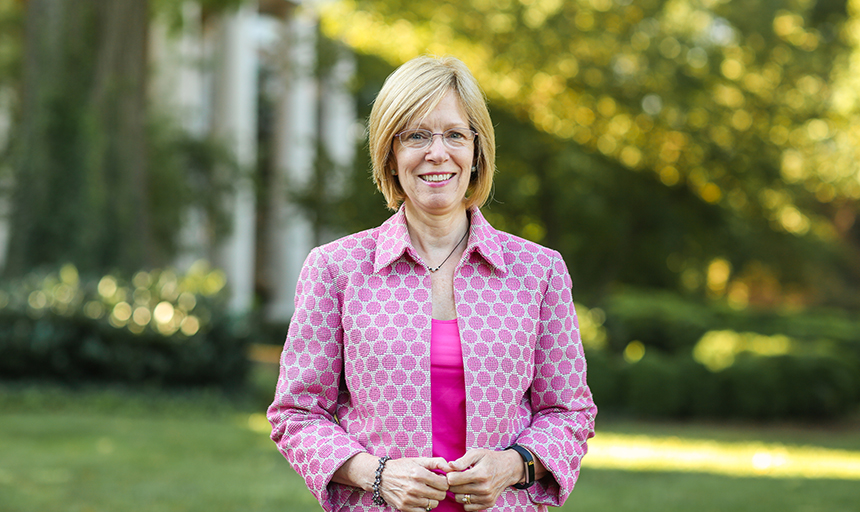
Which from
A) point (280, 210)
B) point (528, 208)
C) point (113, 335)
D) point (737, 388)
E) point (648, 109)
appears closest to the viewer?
point (113, 335)

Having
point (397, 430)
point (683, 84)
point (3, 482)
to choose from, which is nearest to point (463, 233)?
point (397, 430)

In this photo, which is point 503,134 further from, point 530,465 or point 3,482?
point 530,465

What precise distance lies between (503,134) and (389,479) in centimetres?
1604

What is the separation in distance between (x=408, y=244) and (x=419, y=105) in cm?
38

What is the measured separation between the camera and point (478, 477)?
224 cm

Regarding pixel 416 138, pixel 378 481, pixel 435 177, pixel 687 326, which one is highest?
pixel 416 138

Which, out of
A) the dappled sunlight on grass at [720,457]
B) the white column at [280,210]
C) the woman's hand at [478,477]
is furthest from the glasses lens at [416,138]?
the white column at [280,210]

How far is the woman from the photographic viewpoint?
2334 mm

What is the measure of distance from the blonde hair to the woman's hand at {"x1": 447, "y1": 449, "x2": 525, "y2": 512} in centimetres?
80

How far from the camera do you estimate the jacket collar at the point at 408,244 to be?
2.44 metres

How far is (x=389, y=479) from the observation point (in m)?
2.28

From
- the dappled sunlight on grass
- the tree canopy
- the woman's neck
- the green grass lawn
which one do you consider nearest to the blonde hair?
the woman's neck

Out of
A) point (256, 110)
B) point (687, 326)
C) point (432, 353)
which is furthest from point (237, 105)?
point (432, 353)

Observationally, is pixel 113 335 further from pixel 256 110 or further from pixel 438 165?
pixel 256 110
